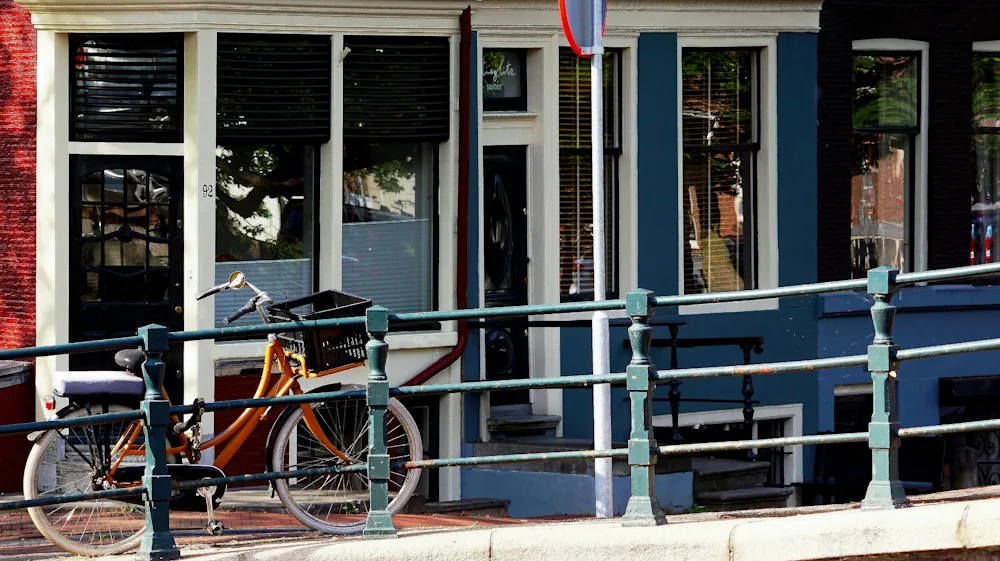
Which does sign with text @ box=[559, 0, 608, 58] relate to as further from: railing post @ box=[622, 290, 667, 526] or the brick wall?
the brick wall

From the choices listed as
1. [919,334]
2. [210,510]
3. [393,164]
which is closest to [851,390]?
[919,334]

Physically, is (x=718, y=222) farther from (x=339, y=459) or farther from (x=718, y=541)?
(x=718, y=541)

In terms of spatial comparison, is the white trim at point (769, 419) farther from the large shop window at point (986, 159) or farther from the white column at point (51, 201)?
the white column at point (51, 201)

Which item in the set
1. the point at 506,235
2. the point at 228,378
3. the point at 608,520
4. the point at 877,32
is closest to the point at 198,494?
the point at 608,520

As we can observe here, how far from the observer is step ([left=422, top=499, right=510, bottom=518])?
12.0 meters

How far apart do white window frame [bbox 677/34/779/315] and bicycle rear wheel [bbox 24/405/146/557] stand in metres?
6.81

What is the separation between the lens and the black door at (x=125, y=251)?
1216 cm

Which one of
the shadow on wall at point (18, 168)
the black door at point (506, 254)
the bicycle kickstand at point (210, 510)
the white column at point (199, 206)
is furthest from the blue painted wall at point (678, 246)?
the bicycle kickstand at point (210, 510)

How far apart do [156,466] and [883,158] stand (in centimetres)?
996

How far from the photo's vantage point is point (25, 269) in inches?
477

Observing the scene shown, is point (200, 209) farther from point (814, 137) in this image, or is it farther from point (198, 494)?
point (814, 137)

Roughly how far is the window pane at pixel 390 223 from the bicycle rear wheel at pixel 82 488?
A: 4.25 m

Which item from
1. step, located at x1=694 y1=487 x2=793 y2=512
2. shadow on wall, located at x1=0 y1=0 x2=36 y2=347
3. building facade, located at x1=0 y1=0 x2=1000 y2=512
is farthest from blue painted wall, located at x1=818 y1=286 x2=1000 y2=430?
shadow on wall, located at x1=0 y1=0 x2=36 y2=347

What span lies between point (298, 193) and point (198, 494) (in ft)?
14.5
